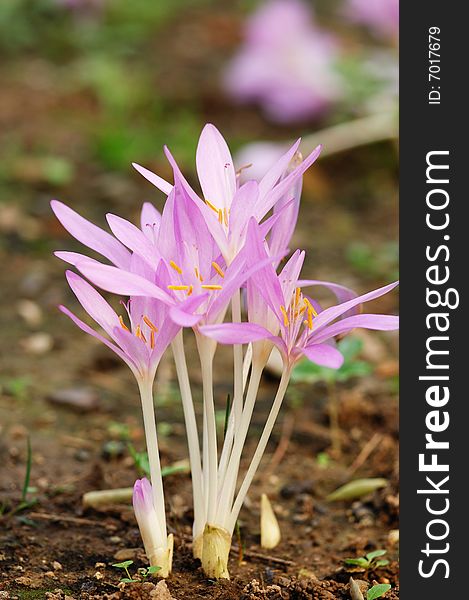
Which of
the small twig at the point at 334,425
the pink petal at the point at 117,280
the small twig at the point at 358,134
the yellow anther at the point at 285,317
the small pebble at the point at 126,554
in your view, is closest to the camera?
the pink petal at the point at 117,280

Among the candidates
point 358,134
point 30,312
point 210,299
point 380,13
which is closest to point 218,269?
point 210,299

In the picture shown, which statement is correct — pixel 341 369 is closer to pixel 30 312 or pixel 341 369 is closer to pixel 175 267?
pixel 175 267

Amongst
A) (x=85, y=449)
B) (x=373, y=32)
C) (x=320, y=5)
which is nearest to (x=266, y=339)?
(x=85, y=449)

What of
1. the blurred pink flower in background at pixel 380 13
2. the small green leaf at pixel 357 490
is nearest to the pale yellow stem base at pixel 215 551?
the small green leaf at pixel 357 490

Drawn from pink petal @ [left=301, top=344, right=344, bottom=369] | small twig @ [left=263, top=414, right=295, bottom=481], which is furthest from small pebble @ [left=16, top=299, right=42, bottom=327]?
pink petal @ [left=301, top=344, right=344, bottom=369]

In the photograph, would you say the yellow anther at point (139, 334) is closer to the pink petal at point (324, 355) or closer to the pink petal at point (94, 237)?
the pink petal at point (94, 237)

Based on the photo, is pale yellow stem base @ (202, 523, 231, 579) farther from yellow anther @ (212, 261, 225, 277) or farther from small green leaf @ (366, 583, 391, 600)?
yellow anther @ (212, 261, 225, 277)
